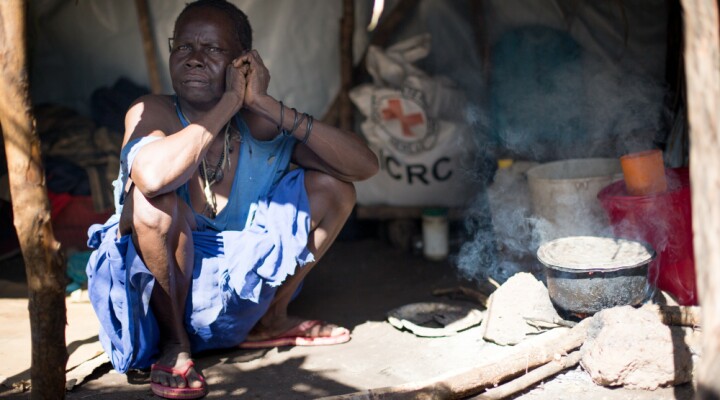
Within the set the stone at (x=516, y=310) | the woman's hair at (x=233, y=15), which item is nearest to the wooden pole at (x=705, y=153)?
the stone at (x=516, y=310)

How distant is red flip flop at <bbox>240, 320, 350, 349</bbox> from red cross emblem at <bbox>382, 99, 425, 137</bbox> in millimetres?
1625

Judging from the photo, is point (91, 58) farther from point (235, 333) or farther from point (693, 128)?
point (693, 128)

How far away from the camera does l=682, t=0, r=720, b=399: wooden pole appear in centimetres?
162

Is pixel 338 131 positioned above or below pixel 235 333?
above

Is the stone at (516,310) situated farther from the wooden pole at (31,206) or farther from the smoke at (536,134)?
the wooden pole at (31,206)

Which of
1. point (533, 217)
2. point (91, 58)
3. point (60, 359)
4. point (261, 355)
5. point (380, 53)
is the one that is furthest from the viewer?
point (91, 58)

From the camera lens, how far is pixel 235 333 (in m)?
3.24

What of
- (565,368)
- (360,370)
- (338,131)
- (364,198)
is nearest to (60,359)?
A: (360,370)

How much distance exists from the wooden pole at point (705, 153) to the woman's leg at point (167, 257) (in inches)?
73.6

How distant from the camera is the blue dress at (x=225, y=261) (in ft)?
9.64

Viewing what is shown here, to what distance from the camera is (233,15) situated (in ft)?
11.0

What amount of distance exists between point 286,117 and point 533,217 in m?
1.47

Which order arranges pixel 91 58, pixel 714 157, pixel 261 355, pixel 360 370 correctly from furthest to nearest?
pixel 91 58 < pixel 261 355 < pixel 360 370 < pixel 714 157

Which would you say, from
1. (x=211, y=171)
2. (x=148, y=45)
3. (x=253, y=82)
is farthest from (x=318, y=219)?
(x=148, y=45)
